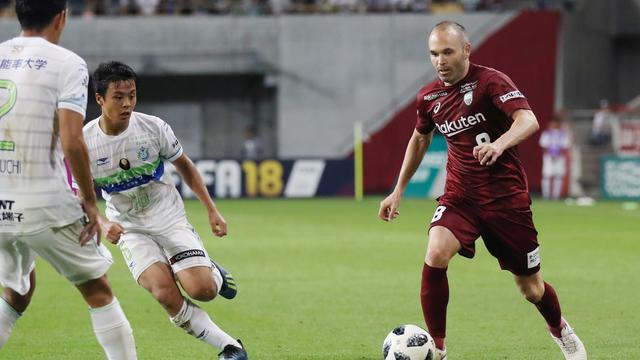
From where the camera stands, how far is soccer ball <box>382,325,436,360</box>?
285 inches

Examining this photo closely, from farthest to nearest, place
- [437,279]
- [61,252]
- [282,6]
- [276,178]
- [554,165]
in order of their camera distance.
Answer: [282,6] < [276,178] < [554,165] < [437,279] < [61,252]

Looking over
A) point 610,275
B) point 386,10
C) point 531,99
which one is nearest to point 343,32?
point 386,10

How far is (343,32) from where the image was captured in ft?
117

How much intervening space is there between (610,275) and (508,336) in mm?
4691

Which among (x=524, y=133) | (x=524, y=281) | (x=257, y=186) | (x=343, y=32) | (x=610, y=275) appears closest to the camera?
(x=524, y=133)

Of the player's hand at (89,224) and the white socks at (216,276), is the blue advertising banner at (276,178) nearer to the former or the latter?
the white socks at (216,276)

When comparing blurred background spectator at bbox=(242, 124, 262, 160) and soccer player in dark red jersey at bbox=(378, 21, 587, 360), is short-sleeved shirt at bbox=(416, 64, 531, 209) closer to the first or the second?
soccer player in dark red jersey at bbox=(378, 21, 587, 360)

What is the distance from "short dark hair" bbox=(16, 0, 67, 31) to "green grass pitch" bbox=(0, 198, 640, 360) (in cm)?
318

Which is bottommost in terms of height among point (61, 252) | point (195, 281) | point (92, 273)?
point (195, 281)

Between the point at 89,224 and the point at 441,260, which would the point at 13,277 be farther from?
the point at 441,260

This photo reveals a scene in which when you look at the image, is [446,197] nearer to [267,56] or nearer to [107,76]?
[107,76]

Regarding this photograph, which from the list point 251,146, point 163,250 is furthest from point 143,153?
point 251,146

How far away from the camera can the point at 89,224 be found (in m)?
6.03

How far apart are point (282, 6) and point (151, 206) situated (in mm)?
29367
